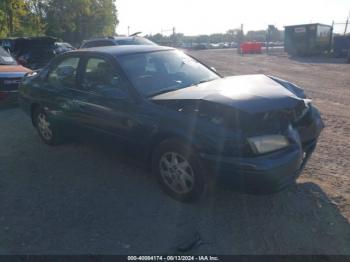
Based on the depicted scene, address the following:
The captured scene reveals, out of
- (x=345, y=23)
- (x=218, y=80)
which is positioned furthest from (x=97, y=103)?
(x=345, y=23)

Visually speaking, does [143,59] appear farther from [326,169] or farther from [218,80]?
[326,169]

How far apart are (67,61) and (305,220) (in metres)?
3.83

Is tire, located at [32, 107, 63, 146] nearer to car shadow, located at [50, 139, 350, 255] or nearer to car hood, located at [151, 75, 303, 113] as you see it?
car shadow, located at [50, 139, 350, 255]

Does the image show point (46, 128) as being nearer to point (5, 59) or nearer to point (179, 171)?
point (179, 171)

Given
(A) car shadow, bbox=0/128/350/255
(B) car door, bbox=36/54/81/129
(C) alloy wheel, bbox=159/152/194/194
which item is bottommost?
(A) car shadow, bbox=0/128/350/255

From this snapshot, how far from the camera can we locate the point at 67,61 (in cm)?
518

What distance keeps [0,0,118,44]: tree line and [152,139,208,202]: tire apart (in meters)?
25.8

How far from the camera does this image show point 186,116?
3.51 m

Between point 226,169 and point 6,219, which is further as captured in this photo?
point 6,219

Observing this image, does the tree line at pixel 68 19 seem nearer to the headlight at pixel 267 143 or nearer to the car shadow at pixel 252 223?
the car shadow at pixel 252 223

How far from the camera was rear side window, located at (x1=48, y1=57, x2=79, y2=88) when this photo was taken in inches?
193

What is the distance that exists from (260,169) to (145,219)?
1258 millimetres

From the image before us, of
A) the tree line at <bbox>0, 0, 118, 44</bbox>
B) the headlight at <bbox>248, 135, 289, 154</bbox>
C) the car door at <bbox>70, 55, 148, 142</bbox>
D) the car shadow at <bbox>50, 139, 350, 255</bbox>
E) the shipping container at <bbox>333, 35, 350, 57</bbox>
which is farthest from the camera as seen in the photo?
the tree line at <bbox>0, 0, 118, 44</bbox>

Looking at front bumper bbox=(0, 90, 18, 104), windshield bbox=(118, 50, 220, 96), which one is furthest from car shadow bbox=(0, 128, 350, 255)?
front bumper bbox=(0, 90, 18, 104)
